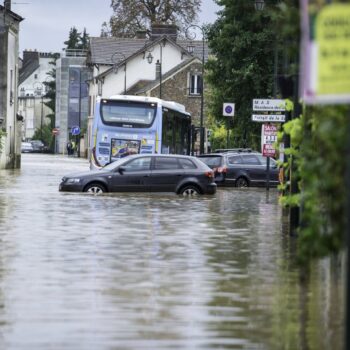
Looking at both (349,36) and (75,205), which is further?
(75,205)

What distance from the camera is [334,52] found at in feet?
21.3

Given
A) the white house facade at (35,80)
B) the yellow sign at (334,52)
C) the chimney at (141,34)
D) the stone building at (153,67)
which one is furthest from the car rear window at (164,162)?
the white house facade at (35,80)

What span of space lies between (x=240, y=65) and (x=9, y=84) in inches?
664

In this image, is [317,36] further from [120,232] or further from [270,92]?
[270,92]

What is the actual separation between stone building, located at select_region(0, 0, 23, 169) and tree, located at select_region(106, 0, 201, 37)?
2302cm

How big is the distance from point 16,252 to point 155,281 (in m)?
3.85

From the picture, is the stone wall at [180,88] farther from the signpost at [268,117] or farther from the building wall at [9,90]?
the signpost at [268,117]

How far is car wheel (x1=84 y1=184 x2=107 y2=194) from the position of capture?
119 feet

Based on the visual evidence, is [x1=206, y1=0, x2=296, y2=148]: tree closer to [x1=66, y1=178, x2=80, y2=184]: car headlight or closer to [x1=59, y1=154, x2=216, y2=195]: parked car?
[x1=59, y1=154, x2=216, y2=195]: parked car

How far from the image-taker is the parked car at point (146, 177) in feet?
119

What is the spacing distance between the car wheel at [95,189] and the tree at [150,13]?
188 ft

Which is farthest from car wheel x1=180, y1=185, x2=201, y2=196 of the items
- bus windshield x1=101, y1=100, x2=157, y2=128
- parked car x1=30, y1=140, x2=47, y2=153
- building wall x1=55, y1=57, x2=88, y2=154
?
parked car x1=30, y1=140, x2=47, y2=153

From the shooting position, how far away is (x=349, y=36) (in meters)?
6.47

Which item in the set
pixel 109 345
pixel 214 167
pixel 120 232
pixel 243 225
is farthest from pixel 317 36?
pixel 214 167
